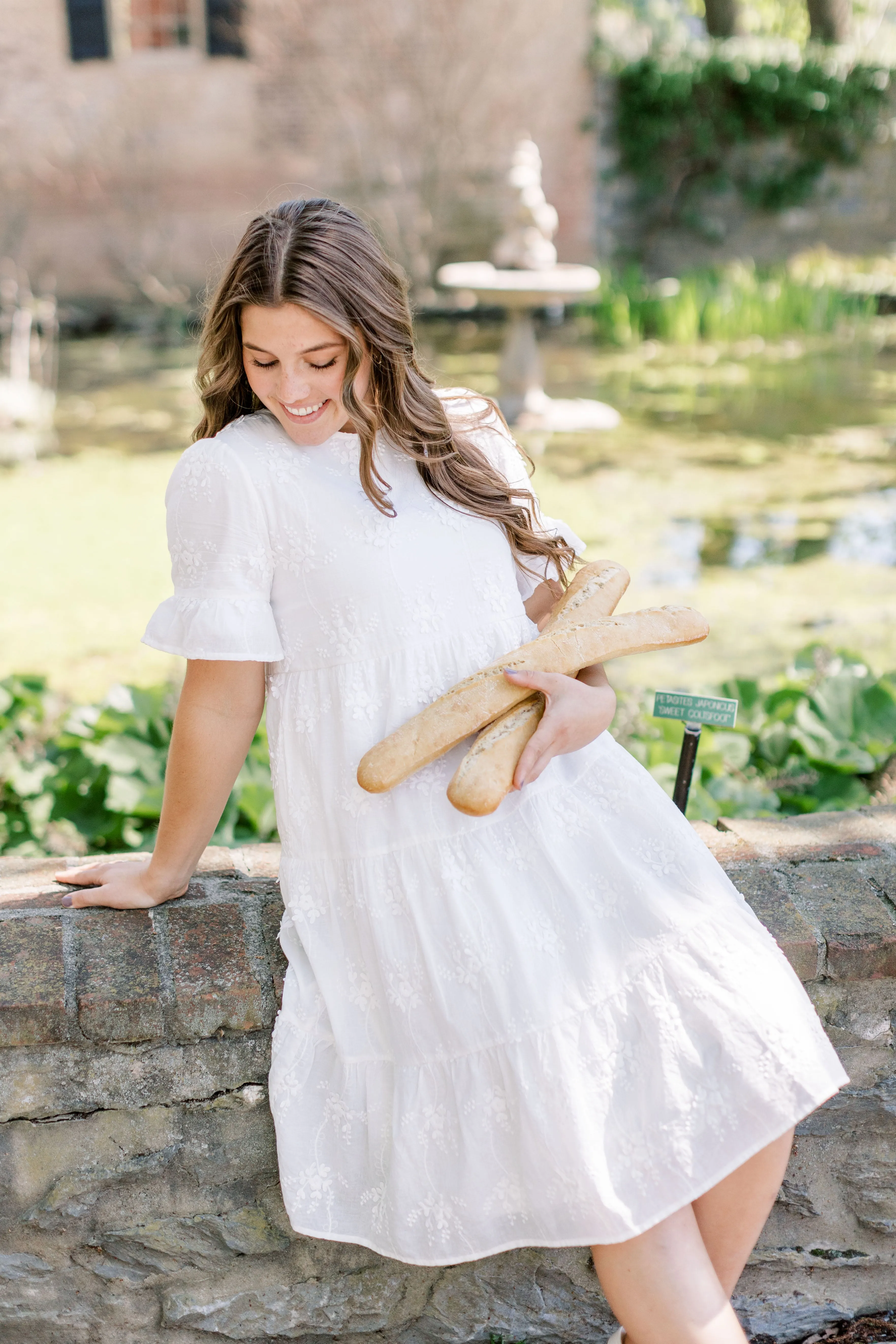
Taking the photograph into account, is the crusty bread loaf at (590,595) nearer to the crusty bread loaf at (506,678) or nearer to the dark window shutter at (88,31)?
the crusty bread loaf at (506,678)

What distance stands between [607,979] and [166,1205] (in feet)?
1.99

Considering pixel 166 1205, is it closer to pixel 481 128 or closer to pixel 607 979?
pixel 607 979

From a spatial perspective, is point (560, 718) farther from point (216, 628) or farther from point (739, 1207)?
point (739, 1207)

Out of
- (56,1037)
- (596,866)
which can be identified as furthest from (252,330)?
(56,1037)

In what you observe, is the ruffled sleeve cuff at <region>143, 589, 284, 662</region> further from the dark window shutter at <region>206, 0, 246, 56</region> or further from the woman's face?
the dark window shutter at <region>206, 0, 246, 56</region>

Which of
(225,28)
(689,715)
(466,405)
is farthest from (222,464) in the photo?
(225,28)

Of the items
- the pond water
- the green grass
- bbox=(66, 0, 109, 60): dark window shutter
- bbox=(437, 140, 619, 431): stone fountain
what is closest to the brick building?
bbox=(66, 0, 109, 60): dark window shutter

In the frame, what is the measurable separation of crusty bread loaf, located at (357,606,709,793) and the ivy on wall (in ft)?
42.1

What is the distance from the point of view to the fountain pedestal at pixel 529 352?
7668 mm

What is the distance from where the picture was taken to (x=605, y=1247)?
4.17 feet

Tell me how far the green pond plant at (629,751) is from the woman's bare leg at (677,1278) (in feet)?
3.54

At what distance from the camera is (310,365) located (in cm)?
146

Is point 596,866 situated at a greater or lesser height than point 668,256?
greater

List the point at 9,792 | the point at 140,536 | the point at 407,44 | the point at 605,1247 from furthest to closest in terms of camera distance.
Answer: the point at 407,44 < the point at 140,536 < the point at 9,792 < the point at 605,1247
